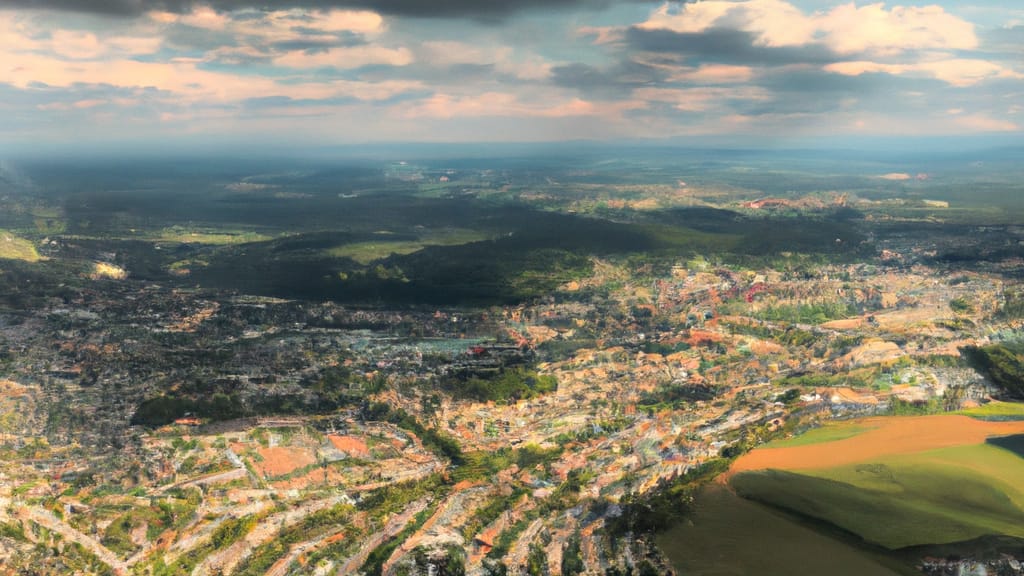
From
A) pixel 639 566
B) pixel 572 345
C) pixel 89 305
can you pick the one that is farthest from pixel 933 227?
pixel 89 305

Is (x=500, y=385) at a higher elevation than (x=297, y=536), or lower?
higher

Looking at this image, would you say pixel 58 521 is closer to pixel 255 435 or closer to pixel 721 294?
pixel 255 435

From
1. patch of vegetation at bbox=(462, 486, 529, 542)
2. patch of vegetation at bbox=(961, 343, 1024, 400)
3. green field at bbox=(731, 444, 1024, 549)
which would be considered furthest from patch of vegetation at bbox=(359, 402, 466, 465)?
patch of vegetation at bbox=(961, 343, 1024, 400)

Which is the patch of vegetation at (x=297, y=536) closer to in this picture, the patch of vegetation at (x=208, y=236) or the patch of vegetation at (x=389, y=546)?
the patch of vegetation at (x=389, y=546)

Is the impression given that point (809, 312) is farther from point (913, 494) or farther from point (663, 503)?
point (663, 503)

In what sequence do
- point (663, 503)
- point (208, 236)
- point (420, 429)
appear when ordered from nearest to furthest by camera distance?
1. point (663, 503)
2. point (420, 429)
3. point (208, 236)

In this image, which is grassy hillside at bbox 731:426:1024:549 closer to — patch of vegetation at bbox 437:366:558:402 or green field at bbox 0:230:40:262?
patch of vegetation at bbox 437:366:558:402

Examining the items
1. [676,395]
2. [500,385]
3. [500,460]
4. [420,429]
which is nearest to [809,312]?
[676,395]
